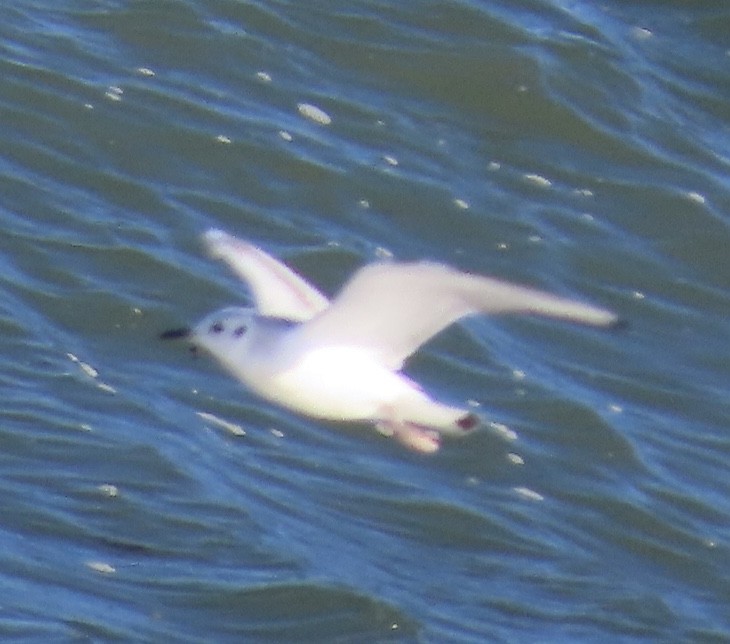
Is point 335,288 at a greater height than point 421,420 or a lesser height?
greater

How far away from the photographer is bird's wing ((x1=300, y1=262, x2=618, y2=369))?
27.1ft

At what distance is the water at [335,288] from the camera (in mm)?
10000

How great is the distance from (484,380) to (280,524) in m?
2.11

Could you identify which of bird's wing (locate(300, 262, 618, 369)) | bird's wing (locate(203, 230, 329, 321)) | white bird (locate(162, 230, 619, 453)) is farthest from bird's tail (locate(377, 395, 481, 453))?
bird's wing (locate(203, 230, 329, 321))

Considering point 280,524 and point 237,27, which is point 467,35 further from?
point 280,524

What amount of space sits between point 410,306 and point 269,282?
1.41m

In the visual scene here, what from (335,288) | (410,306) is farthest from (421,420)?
(335,288)

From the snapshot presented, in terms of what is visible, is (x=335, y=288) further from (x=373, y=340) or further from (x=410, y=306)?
(x=410, y=306)

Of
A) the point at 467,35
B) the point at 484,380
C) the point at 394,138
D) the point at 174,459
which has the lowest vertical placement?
→ the point at 174,459

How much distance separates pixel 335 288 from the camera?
12.6 metres

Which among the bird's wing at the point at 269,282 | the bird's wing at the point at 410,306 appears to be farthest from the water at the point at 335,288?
the bird's wing at the point at 410,306

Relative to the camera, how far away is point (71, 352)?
11258 millimetres

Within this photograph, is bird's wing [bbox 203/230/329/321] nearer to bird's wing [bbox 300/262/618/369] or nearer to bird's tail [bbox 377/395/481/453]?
bird's wing [bbox 300/262/618/369]

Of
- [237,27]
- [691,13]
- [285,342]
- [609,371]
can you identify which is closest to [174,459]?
[285,342]
